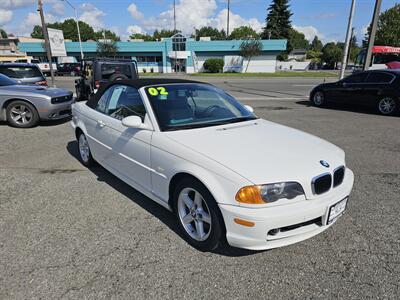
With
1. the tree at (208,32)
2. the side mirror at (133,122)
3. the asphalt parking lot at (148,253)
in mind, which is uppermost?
the tree at (208,32)

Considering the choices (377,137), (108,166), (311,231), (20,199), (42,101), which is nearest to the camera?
(311,231)

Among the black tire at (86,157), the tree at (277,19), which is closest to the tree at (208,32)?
the tree at (277,19)

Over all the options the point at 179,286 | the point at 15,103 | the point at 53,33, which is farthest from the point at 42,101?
the point at 53,33

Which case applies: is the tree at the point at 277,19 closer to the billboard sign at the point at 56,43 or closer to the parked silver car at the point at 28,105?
the billboard sign at the point at 56,43

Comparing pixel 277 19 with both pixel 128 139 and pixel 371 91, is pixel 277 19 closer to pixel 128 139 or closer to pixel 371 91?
pixel 371 91

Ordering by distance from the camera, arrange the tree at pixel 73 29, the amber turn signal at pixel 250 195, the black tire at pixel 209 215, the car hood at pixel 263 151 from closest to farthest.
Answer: the amber turn signal at pixel 250 195
the car hood at pixel 263 151
the black tire at pixel 209 215
the tree at pixel 73 29

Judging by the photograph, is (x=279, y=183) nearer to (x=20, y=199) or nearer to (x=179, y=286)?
(x=179, y=286)

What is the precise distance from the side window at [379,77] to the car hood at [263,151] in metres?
8.23

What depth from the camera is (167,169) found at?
2.77 m

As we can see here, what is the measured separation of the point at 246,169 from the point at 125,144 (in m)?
1.70

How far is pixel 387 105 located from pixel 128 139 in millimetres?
9517

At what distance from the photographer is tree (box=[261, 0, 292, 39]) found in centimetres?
6209

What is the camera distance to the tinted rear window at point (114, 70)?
34.3ft

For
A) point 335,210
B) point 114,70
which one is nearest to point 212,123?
point 335,210
